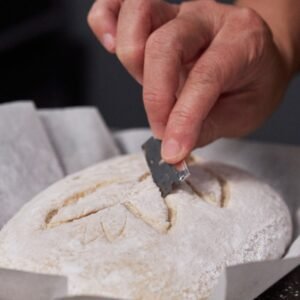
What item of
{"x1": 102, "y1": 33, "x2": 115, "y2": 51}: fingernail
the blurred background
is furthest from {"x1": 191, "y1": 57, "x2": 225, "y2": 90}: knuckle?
the blurred background

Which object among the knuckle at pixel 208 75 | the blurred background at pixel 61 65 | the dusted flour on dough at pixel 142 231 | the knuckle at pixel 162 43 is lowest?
the blurred background at pixel 61 65

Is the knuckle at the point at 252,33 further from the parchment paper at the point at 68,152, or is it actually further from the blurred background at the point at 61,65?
the blurred background at the point at 61,65

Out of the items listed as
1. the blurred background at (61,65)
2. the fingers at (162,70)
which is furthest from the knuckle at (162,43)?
the blurred background at (61,65)

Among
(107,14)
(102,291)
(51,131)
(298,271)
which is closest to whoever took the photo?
(102,291)

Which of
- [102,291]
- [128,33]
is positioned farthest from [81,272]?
[128,33]

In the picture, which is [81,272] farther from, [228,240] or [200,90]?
[200,90]

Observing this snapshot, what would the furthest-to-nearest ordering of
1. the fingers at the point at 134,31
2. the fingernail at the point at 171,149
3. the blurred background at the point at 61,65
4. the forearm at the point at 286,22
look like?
1. the blurred background at the point at 61,65
2. the forearm at the point at 286,22
3. the fingers at the point at 134,31
4. the fingernail at the point at 171,149

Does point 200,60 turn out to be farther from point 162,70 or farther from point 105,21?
point 105,21

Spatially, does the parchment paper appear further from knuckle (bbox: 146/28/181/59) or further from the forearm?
knuckle (bbox: 146/28/181/59)

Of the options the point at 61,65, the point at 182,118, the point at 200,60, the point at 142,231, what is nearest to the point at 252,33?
the point at 200,60
